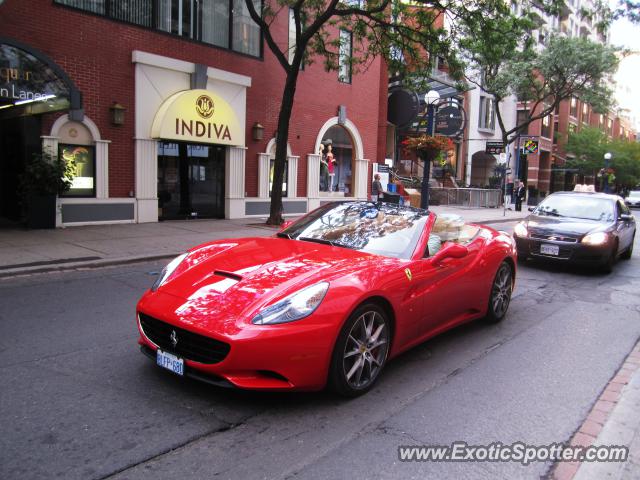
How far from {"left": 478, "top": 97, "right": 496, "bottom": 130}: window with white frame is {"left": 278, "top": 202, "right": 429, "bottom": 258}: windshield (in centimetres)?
3664

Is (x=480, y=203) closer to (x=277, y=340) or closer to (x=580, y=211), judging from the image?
(x=580, y=211)

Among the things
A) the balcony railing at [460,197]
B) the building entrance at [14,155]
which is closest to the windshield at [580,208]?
the building entrance at [14,155]

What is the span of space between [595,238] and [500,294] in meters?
4.30

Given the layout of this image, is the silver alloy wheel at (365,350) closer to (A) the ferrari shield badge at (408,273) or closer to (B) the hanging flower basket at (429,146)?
(A) the ferrari shield badge at (408,273)

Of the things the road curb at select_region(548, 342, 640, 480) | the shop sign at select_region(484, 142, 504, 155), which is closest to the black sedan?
the road curb at select_region(548, 342, 640, 480)

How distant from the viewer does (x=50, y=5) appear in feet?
41.0

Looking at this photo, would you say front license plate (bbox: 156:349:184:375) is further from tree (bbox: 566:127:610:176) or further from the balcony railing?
tree (bbox: 566:127:610:176)

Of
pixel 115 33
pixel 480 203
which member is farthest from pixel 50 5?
pixel 480 203

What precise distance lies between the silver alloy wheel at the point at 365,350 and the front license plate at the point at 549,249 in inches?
260

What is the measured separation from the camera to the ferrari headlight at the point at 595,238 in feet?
30.5

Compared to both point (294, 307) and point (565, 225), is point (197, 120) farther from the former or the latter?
point (294, 307)

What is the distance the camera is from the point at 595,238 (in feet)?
30.6

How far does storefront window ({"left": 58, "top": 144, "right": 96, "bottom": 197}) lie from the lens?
1316 centimetres

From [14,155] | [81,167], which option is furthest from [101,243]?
[14,155]
